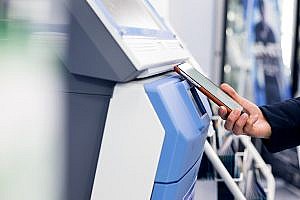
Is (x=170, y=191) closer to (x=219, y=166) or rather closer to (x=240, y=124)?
(x=240, y=124)

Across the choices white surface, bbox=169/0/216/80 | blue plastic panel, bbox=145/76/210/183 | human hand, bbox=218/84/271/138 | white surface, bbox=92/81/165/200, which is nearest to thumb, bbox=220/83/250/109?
human hand, bbox=218/84/271/138

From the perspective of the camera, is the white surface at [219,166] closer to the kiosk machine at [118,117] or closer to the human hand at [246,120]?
the human hand at [246,120]

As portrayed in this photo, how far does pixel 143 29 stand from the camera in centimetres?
99

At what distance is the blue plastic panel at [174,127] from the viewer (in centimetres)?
79

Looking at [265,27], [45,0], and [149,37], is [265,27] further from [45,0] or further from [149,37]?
[45,0]

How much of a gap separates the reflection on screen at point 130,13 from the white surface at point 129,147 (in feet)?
0.52

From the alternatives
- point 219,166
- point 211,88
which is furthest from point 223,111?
point 219,166

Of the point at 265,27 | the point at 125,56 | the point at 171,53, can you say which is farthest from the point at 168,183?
the point at 265,27

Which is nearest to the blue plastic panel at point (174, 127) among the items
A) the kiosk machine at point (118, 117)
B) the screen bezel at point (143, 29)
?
the kiosk machine at point (118, 117)

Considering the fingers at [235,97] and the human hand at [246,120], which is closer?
the human hand at [246,120]

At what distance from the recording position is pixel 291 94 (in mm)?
3254

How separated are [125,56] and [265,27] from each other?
9.64 ft

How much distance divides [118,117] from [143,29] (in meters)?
0.26

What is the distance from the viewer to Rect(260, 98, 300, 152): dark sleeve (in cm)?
135
